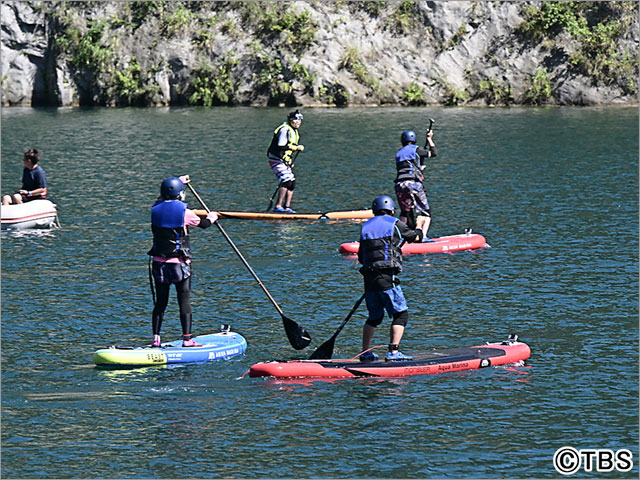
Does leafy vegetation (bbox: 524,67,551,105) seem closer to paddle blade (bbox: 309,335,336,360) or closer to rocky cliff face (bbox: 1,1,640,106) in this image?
rocky cliff face (bbox: 1,1,640,106)

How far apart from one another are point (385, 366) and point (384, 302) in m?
0.89

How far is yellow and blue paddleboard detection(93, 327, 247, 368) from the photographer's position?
16.0 m

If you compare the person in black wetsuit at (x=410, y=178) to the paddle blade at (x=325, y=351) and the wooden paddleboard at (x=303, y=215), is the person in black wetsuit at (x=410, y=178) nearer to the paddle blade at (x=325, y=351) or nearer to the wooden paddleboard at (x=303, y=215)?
the wooden paddleboard at (x=303, y=215)

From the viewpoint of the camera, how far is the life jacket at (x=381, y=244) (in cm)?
1553

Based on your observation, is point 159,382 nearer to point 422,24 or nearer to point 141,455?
point 141,455

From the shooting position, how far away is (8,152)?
1593 inches

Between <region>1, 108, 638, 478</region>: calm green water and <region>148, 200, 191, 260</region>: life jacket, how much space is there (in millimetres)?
1697

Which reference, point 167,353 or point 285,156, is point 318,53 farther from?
point 167,353

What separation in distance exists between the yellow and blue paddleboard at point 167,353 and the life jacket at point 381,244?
100 inches

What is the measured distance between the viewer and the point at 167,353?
1616cm

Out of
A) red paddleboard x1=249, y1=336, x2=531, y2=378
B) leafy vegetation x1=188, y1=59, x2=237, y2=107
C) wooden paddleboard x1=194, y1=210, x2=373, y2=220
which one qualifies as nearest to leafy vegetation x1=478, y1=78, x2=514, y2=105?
leafy vegetation x1=188, y1=59, x2=237, y2=107

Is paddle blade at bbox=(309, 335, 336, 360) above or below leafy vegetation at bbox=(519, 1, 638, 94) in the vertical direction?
below

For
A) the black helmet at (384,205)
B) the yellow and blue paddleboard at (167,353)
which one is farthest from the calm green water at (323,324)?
the black helmet at (384,205)

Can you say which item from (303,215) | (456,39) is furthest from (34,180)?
(456,39)
